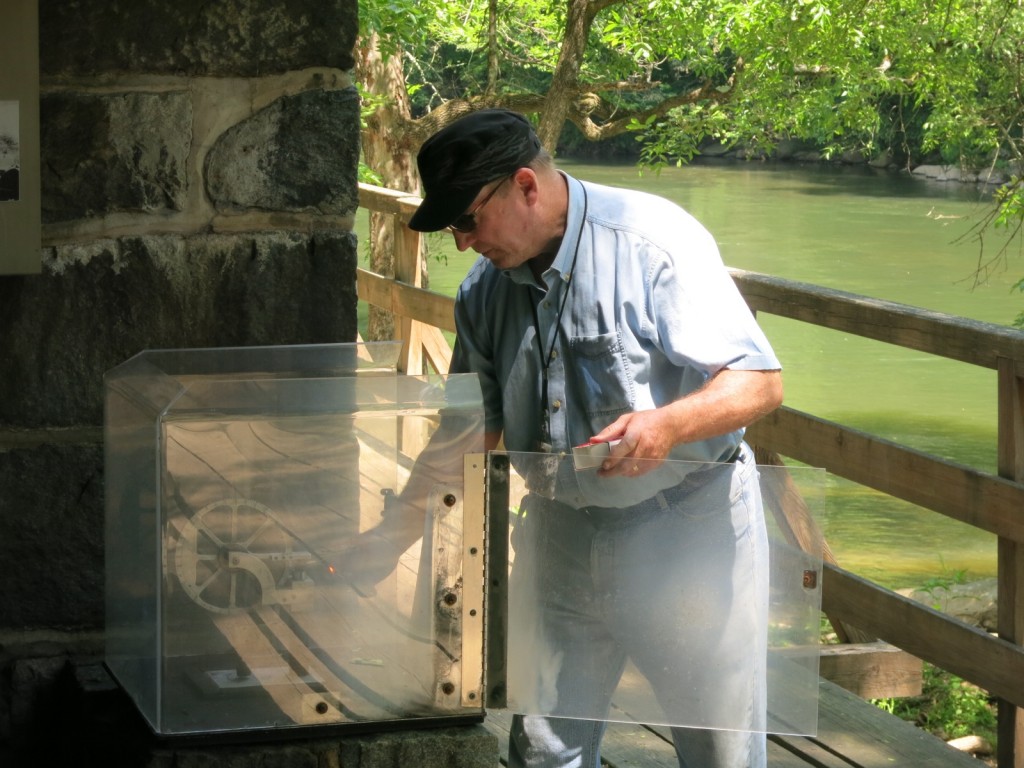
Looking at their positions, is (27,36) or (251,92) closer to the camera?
(27,36)

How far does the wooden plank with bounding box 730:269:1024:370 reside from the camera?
3.02 m

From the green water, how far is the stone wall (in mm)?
3207

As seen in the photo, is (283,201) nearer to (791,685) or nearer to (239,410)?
(239,410)

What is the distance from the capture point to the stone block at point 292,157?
2.18 metres

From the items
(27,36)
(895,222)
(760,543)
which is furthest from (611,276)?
(895,222)

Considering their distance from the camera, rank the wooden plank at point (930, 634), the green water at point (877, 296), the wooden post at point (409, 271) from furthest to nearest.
→ the green water at point (877, 296), the wooden post at point (409, 271), the wooden plank at point (930, 634)

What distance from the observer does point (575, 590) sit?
1828mm

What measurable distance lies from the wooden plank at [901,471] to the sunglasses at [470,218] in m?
1.55

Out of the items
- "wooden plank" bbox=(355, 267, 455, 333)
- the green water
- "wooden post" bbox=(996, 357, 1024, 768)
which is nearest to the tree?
the green water

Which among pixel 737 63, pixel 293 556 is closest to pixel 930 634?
pixel 293 556

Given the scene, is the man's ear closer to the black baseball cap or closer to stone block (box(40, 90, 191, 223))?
the black baseball cap

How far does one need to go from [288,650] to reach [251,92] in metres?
0.93

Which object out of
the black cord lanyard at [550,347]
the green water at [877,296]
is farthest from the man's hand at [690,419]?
the green water at [877,296]

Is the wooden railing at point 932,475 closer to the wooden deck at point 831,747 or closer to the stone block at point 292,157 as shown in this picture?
the wooden deck at point 831,747
